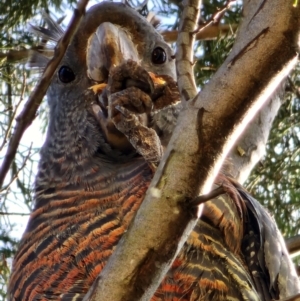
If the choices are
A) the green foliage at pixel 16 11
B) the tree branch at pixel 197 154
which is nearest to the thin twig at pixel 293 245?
the tree branch at pixel 197 154

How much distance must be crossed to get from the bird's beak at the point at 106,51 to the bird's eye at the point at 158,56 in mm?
114

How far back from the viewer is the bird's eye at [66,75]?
3.19 metres

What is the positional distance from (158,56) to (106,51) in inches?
15.6

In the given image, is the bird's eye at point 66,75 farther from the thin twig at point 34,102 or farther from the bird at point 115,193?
the thin twig at point 34,102

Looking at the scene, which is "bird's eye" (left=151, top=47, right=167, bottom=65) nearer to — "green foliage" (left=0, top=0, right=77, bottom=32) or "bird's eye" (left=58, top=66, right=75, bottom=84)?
"bird's eye" (left=58, top=66, right=75, bottom=84)

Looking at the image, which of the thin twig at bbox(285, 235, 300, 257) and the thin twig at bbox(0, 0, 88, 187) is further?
the thin twig at bbox(285, 235, 300, 257)

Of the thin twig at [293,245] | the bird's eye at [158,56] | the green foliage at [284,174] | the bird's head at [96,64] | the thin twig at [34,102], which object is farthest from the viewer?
the green foliage at [284,174]

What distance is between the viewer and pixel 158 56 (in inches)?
125

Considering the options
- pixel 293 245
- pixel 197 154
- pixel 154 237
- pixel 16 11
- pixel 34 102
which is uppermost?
pixel 16 11

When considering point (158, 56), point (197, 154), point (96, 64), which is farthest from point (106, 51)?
point (197, 154)

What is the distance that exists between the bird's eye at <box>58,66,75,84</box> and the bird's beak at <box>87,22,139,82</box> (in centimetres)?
16

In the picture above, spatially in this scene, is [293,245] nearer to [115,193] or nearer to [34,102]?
[115,193]

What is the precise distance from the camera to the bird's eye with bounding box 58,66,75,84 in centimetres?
319

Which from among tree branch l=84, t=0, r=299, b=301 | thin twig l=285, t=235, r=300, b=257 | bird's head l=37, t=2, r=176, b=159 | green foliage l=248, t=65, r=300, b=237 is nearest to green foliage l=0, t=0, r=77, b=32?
bird's head l=37, t=2, r=176, b=159
